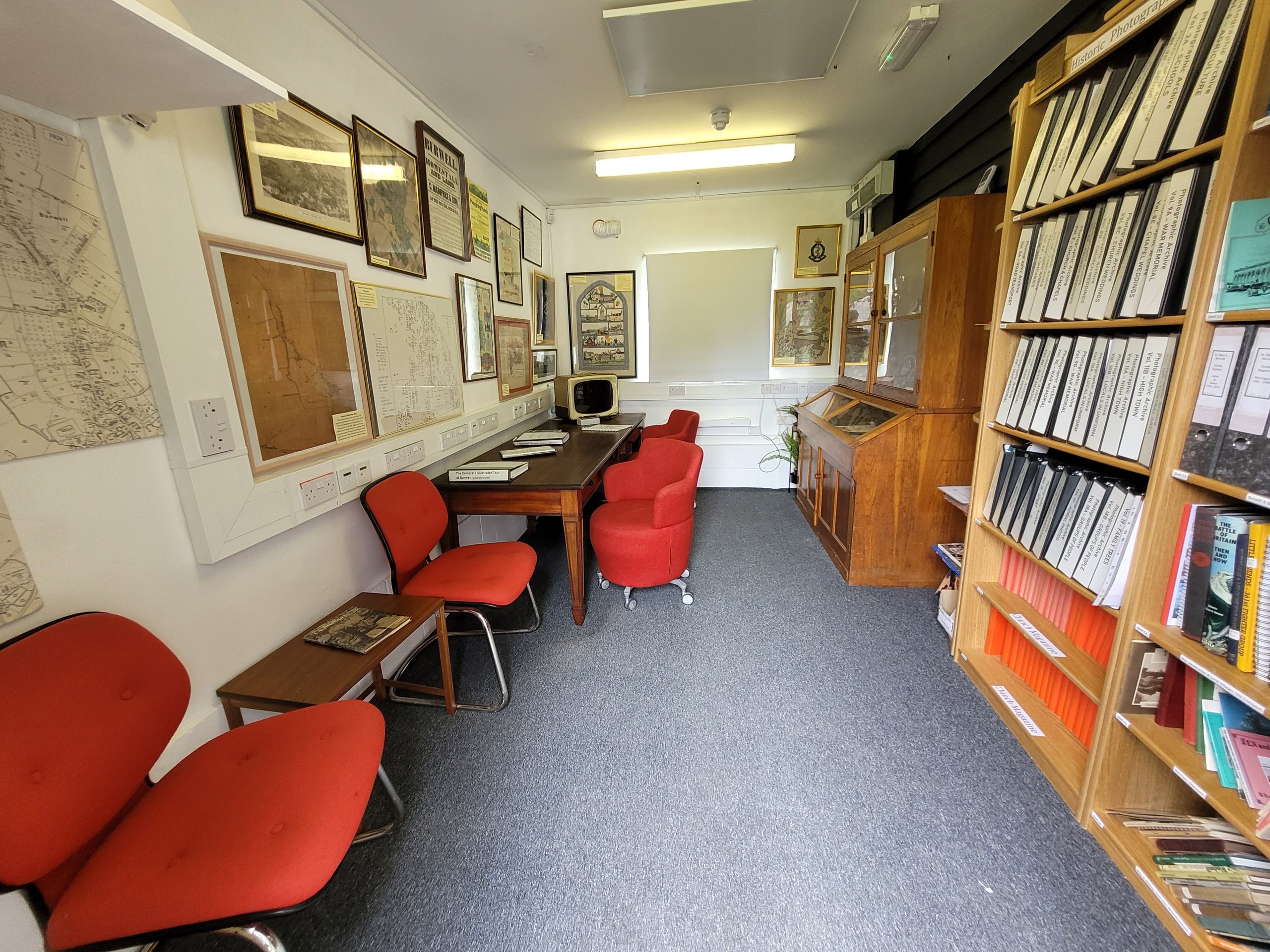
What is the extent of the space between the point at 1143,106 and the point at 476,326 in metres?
2.85

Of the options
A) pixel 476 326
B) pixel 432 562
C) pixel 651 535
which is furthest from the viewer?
pixel 476 326

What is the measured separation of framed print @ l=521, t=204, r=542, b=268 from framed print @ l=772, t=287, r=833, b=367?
2169 mm

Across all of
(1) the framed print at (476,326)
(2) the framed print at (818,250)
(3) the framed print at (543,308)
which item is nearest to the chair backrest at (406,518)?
(1) the framed print at (476,326)

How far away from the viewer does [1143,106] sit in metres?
1.31

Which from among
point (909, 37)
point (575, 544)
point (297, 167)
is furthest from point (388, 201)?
point (909, 37)

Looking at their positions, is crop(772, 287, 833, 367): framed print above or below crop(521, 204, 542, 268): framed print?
below

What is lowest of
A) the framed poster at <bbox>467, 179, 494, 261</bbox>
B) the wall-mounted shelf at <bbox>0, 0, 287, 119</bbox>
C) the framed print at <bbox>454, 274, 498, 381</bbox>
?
the framed print at <bbox>454, 274, 498, 381</bbox>

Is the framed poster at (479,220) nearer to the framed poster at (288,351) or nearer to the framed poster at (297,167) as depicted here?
the framed poster at (297,167)

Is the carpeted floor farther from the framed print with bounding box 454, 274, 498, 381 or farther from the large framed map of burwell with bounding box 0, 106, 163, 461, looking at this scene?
the framed print with bounding box 454, 274, 498, 381

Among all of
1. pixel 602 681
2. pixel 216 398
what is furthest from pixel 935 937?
pixel 216 398

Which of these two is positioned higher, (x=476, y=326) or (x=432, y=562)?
(x=476, y=326)

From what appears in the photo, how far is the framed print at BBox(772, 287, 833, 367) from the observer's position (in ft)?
14.7

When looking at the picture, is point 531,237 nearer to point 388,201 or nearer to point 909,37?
point 388,201

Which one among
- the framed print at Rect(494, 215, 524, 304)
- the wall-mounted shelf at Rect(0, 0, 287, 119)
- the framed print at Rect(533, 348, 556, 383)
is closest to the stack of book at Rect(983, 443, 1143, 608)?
the wall-mounted shelf at Rect(0, 0, 287, 119)
